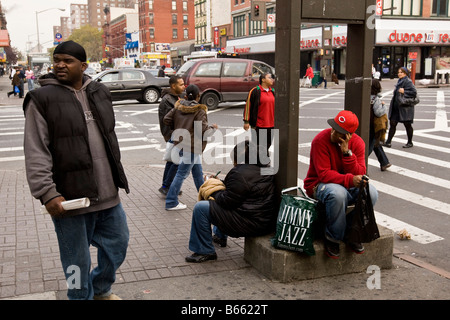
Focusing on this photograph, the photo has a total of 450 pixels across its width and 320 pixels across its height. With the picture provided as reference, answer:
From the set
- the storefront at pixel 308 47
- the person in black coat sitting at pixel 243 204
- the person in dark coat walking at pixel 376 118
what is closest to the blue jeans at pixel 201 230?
the person in black coat sitting at pixel 243 204

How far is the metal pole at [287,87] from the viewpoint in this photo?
4426 millimetres

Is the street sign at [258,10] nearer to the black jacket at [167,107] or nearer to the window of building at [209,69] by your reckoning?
the window of building at [209,69]

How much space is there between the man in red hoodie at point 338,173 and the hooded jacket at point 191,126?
7.64ft

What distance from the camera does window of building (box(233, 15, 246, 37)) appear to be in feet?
200

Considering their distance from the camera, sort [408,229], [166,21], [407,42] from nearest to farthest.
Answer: [408,229] → [407,42] → [166,21]

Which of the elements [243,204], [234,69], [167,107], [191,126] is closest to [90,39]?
[234,69]

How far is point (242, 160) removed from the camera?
4723 mm

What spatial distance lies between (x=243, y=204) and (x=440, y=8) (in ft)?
152

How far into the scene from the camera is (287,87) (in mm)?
4551

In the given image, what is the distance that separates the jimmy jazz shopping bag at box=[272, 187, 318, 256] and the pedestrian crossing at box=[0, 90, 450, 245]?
2.20 meters

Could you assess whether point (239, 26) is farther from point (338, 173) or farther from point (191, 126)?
point (338, 173)

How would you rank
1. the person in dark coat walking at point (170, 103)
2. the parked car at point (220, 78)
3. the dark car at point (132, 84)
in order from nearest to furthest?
the person in dark coat walking at point (170, 103) → the parked car at point (220, 78) → the dark car at point (132, 84)

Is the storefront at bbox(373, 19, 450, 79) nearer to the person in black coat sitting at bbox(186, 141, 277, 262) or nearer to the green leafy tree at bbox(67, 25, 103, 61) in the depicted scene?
the person in black coat sitting at bbox(186, 141, 277, 262)
